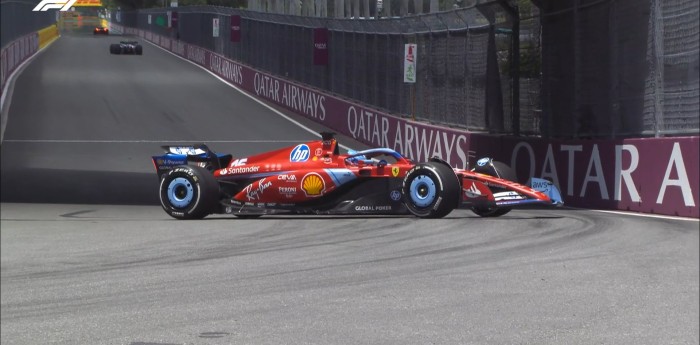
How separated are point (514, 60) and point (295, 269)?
13.2 ft

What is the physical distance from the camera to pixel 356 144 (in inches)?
752

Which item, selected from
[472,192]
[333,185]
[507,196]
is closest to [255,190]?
[333,185]

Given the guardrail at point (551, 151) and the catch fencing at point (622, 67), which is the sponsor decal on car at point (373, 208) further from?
the catch fencing at point (622, 67)

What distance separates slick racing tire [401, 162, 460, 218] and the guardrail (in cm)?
123

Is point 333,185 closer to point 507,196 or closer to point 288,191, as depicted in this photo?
point 288,191

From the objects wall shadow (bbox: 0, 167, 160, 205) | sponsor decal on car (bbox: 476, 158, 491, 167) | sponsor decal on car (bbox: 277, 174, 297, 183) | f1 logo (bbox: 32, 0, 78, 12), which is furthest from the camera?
sponsor decal on car (bbox: 277, 174, 297, 183)

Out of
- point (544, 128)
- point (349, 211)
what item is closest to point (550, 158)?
point (544, 128)

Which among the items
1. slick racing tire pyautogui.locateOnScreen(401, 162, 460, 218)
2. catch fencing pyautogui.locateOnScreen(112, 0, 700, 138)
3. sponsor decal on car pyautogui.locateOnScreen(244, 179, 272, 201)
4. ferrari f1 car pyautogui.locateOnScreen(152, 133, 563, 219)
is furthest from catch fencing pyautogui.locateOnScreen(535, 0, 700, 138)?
sponsor decal on car pyautogui.locateOnScreen(244, 179, 272, 201)

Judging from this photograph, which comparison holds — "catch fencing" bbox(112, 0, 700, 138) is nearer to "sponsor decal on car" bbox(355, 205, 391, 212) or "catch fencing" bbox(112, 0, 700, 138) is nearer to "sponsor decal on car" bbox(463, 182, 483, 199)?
"sponsor decal on car" bbox(463, 182, 483, 199)

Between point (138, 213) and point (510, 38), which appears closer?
point (510, 38)

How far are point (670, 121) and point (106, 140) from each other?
9.82 m

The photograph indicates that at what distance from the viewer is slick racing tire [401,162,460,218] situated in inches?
498

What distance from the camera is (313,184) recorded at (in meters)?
14.1

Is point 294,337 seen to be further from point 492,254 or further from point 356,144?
point 356,144
